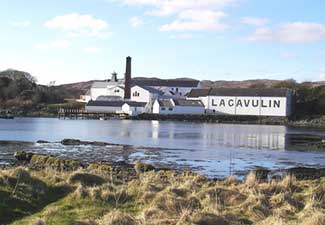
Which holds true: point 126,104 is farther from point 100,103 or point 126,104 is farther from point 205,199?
point 205,199

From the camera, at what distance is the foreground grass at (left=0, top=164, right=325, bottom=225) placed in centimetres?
863

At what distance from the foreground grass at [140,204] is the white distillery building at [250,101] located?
85.6 m

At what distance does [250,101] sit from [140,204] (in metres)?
90.8

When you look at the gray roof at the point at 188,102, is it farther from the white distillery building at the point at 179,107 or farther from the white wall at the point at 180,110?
the white wall at the point at 180,110

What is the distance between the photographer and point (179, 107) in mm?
102688

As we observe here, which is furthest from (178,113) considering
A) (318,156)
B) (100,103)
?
(318,156)

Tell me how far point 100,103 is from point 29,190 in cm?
9908

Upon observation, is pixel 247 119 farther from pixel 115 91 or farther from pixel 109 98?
pixel 115 91

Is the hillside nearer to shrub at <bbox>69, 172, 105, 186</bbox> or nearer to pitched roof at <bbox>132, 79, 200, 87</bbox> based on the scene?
pitched roof at <bbox>132, 79, 200, 87</bbox>

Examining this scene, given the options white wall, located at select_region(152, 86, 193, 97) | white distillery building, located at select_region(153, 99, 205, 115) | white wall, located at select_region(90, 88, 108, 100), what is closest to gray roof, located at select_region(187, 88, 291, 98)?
white distillery building, located at select_region(153, 99, 205, 115)

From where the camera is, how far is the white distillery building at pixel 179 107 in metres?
102

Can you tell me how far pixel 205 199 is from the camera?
35.7ft

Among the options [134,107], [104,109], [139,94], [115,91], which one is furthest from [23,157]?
[115,91]

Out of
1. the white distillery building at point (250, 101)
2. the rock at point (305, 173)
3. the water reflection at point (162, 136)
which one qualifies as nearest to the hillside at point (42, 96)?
the white distillery building at point (250, 101)
